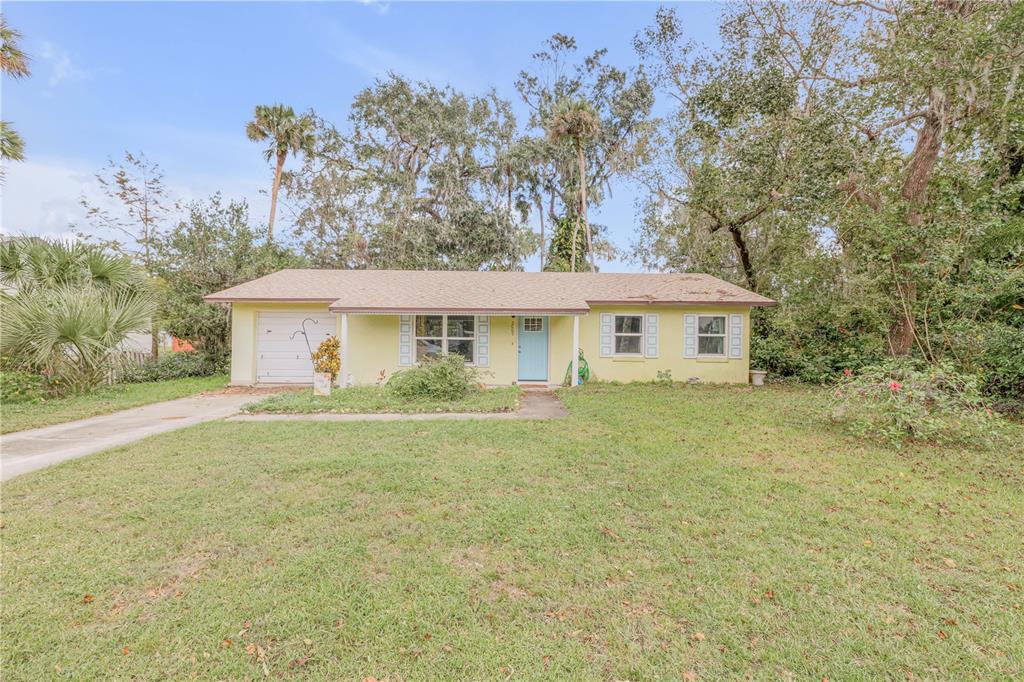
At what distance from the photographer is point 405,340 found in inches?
468

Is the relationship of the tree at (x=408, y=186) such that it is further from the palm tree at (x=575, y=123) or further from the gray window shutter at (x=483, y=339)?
the gray window shutter at (x=483, y=339)

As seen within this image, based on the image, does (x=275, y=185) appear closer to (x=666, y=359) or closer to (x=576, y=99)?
(x=576, y=99)

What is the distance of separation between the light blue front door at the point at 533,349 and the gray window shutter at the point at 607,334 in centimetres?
174

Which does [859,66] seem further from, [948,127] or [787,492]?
[787,492]

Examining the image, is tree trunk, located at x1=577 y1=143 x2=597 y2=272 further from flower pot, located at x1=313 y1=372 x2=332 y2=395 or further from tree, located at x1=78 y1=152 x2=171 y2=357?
tree, located at x1=78 y1=152 x2=171 y2=357

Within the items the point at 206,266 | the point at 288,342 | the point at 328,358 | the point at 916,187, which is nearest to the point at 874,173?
the point at 916,187

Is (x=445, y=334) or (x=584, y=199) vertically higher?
(x=584, y=199)

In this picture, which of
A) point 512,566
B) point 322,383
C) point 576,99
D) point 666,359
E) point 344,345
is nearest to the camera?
point 512,566

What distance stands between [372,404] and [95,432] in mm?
4325

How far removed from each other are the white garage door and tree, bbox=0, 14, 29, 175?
5519mm

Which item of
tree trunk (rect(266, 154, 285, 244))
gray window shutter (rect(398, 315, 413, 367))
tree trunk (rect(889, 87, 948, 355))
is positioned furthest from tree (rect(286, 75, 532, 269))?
tree trunk (rect(889, 87, 948, 355))

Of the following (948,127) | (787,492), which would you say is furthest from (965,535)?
(948,127)

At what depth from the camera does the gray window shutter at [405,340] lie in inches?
467

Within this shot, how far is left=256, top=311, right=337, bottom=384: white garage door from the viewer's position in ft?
40.0
